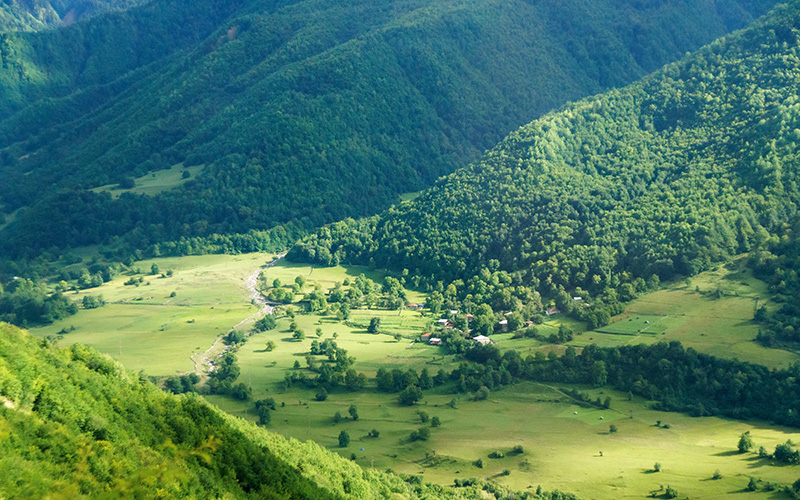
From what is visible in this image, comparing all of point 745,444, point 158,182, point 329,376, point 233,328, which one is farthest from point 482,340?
point 158,182

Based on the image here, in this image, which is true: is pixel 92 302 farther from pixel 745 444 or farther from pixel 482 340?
pixel 745 444

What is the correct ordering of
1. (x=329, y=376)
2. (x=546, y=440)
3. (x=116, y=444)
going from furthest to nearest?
(x=329, y=376) → (x=546, y=440) → (x=116, y=444)

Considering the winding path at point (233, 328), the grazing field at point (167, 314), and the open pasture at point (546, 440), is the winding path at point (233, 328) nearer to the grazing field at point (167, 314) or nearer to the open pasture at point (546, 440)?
the grazing field at point (167, 314)

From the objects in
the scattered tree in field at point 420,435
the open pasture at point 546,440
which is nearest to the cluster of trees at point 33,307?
the open pasture at point 546,440

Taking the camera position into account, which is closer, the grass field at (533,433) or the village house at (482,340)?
the grass field at (533,433)

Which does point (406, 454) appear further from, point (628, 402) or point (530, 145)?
point (530, 145)

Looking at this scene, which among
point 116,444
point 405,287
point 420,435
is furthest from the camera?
point 405,287

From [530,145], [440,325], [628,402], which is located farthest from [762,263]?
[530,145]
